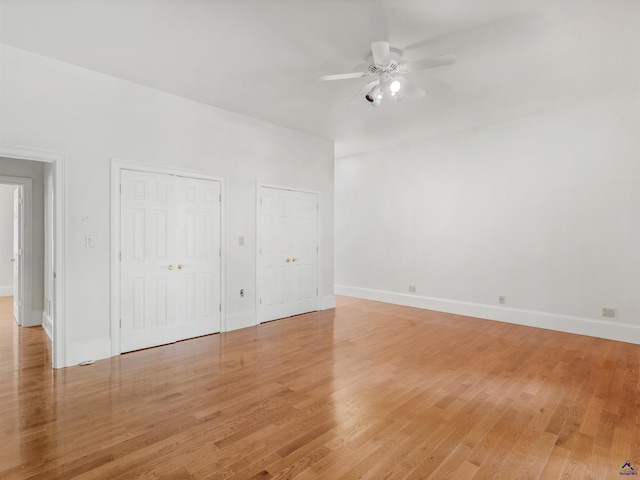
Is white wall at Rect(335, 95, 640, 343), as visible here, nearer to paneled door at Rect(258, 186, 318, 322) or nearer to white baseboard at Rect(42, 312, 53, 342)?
paneled door at Rect(258, 186, 318, 322)

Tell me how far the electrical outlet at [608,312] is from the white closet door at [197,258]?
16.8 ft

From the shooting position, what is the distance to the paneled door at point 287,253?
5.11 meters

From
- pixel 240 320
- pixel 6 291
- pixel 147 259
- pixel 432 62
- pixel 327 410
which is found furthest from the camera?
pixel 6 291

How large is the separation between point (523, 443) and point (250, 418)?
1.82 metres

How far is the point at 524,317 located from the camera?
4965 mm

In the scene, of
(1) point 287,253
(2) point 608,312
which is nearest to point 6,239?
(1) point 287,253

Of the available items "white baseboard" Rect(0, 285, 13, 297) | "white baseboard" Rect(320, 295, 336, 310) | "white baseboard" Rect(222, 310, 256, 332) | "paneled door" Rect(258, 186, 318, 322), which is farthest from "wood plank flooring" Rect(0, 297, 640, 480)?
"white baseboard" Rect(0, 285, 13, 297)

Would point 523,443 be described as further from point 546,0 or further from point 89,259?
point 89,259

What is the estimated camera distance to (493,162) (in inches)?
209

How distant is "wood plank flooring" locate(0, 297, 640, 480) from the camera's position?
74.9 inches

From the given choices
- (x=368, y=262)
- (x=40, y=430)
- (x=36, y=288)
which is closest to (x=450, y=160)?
(x=368, y=262)

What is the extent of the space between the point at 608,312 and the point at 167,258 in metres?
5.69

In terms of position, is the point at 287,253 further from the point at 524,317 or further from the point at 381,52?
the point at 524,317

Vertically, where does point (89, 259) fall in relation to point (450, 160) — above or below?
below
